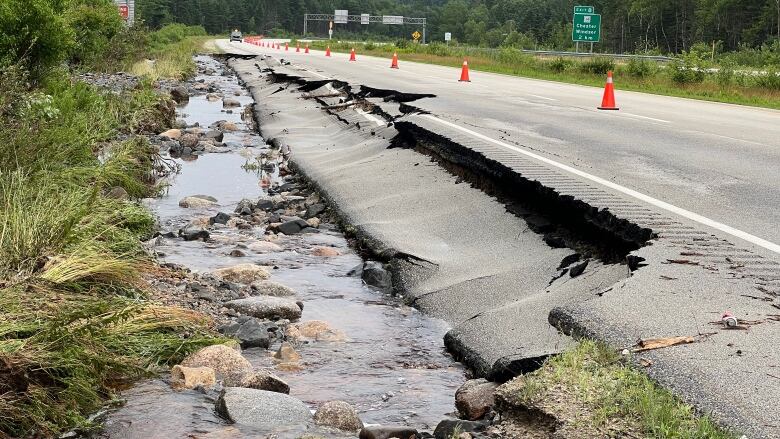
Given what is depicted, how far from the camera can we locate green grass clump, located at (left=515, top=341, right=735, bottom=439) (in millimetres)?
3590

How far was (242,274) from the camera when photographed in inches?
294

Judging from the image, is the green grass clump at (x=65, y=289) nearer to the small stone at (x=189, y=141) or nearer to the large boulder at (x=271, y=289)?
the large boulder at (x=271, y=289)

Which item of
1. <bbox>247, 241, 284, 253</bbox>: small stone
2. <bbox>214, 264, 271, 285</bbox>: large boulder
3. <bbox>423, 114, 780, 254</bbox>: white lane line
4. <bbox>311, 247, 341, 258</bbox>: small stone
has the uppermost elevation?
<bbox>423, 114, 780, 254</bbox>: white lane line

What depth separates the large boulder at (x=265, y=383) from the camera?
16.3 ft

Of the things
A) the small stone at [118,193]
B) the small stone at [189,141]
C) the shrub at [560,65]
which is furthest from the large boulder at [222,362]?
the shrub at [560,65]

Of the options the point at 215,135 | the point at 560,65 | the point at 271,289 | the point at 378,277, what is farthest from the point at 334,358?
the point at 560,65

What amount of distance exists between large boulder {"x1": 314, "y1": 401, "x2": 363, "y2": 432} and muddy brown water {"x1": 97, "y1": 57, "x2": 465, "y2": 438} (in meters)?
0.12

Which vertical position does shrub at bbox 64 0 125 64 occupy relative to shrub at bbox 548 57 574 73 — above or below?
above

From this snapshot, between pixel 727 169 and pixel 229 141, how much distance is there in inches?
379

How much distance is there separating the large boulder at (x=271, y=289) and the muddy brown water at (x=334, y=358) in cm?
11

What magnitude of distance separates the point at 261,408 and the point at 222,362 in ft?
2.32

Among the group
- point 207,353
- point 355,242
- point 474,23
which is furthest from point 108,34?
point 474,23

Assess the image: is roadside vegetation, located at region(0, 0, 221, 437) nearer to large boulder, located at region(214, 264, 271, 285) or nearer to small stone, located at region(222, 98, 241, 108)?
large boulder, located at region(214, 264, 271, 285)

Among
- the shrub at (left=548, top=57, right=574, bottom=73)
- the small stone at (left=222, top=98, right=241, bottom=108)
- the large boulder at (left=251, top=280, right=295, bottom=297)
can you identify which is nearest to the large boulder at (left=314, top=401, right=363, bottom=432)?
the large boulder at (left=251, top=280, right=295, bottom=297)
